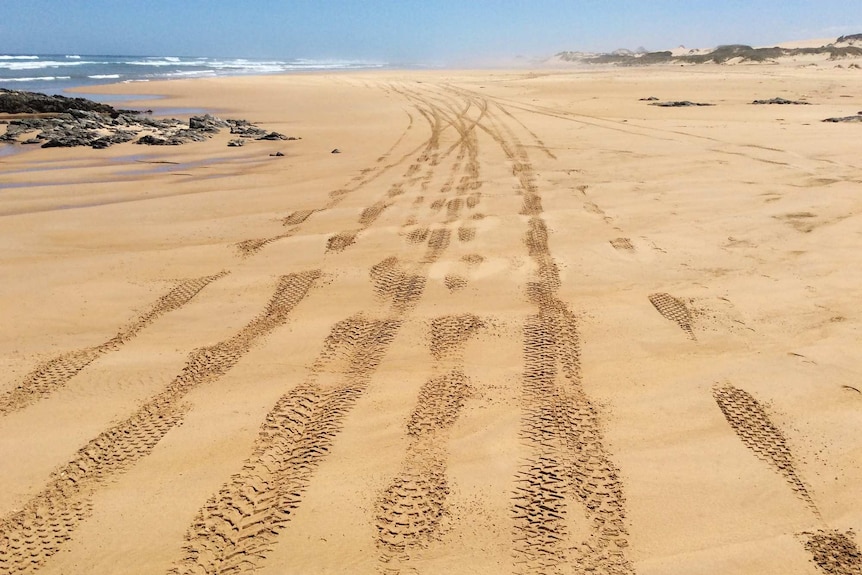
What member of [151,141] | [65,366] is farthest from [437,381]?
[151,141]

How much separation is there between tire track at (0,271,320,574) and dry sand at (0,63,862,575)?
0.6 inches

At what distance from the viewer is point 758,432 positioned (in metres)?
2.71

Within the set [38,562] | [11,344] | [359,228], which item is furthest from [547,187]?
[38,562]

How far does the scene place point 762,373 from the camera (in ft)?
10.4

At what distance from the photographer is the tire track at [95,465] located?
2146 mm

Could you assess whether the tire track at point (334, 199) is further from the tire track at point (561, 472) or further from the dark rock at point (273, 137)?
the tire track at point (561, 472)

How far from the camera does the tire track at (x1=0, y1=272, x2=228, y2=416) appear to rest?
3068mm

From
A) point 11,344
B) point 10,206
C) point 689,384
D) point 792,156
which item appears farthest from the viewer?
point 792,156

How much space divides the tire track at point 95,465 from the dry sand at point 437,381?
0.05ft

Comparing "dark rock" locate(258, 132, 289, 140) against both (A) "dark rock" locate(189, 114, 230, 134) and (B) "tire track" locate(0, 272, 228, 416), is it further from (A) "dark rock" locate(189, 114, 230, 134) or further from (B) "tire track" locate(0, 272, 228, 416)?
(B) "tire track" locate(0, 272, 228, 416)

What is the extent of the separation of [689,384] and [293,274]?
→ 125 inches

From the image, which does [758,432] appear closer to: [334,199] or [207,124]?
[334,199]

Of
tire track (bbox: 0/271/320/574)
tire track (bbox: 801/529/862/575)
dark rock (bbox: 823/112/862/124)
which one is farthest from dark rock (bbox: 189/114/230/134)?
dark rock (bbox: 823/112/862/124)

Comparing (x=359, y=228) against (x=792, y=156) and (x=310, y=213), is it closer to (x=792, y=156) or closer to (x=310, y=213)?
(x=310, y=213)
